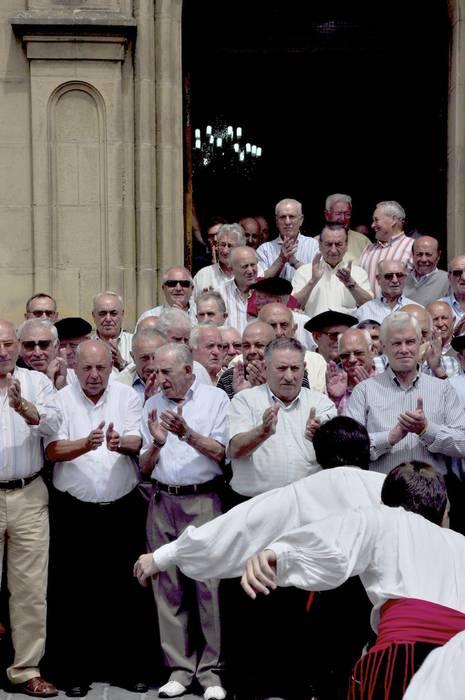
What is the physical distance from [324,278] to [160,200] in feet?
7.12

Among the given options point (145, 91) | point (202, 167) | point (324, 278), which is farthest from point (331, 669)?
point (202, 167)

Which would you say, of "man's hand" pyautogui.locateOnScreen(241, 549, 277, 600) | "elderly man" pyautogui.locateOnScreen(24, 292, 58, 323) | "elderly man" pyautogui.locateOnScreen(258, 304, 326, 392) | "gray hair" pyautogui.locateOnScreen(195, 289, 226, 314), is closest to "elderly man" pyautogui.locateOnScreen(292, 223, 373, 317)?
"gray hair" pyautogui.locateOnScreen(195, 289, 226, 314)

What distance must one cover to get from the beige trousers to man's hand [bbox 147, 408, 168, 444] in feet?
2.80

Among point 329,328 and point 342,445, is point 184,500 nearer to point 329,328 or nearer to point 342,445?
point 342,445

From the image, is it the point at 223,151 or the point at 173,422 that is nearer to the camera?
the point at 173,422

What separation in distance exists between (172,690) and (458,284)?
13.0 ft

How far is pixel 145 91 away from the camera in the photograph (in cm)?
1301

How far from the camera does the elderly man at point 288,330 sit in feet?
33.1

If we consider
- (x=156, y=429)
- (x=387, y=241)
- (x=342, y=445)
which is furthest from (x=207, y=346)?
(x=342, y=445)

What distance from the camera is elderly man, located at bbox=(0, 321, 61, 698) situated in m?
8.98

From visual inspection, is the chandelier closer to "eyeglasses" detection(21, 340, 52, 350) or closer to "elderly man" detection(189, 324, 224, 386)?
"elderly man" detection(189, 324, 224, 386)

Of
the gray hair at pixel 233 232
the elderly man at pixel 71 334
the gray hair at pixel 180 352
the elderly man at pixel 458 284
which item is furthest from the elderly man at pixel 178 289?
the gray hair at pixel 180 352

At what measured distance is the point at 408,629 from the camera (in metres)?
5.61

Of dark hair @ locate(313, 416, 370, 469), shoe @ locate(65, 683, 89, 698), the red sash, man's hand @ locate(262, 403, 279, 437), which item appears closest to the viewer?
the red sash
